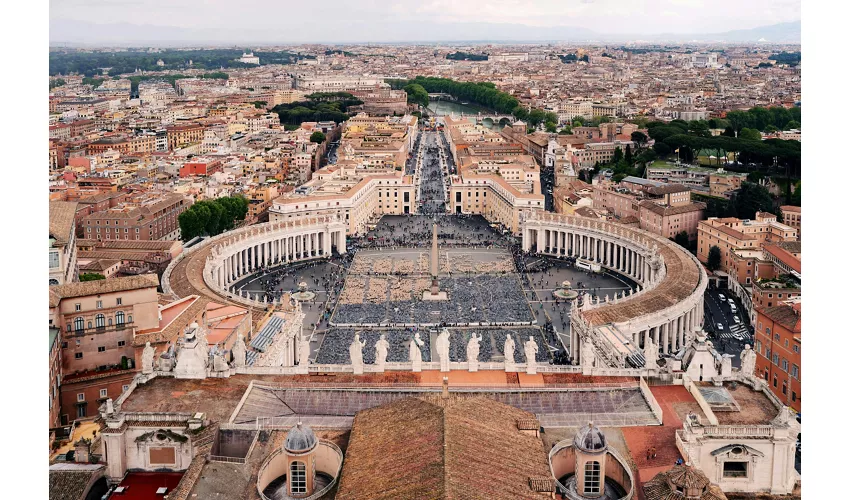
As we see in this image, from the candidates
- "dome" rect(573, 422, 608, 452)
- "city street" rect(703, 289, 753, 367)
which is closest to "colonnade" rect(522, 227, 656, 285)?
"city street" rect(703, 289, 753, 367)

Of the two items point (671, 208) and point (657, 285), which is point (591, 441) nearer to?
point (657, 285)

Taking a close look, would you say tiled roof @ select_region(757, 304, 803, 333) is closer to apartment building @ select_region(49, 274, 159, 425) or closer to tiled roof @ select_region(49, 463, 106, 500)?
apartment building @ select_region(49, 274, 159, 425)

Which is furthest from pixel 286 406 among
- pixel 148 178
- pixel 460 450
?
pixel 148 178

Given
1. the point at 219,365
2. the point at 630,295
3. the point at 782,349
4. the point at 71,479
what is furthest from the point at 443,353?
the point at 630,295

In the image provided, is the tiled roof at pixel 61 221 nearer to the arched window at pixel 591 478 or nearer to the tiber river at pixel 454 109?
the arched window at pixel 591 478

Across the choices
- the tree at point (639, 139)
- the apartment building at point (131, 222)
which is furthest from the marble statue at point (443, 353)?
the tree at point (639, 139)

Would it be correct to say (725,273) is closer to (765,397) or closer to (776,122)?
(765,397)
